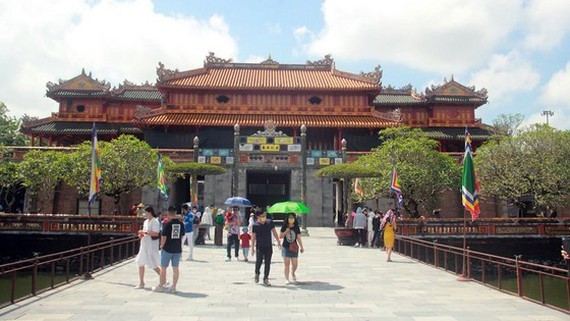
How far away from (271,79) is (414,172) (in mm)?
20901

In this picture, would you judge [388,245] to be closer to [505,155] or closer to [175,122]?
[505,155]

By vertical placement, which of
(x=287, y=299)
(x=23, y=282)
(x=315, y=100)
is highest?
(x=315, y=100)

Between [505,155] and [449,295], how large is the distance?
1974 centimetres

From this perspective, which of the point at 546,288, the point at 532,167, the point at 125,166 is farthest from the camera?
the point at 125,166

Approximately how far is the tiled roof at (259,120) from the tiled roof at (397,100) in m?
7.89

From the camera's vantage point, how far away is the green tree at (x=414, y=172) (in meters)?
27.7

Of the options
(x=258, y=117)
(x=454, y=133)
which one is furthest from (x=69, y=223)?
(x=454, y=133)

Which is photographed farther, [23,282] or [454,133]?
[454,133]

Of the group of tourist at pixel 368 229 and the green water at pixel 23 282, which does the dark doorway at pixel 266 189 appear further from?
the green water at pixel 23 282

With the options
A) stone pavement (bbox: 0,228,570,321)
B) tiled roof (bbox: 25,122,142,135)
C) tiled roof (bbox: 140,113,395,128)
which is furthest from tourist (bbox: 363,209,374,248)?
tiled roof (bbox: 25,122,142,135)

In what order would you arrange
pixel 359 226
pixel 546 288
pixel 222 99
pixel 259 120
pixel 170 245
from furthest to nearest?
pixel 222 99, pixel 259 120, pixel 359 226, pixel 546 288, pixel 170 245

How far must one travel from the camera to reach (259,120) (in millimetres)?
40562

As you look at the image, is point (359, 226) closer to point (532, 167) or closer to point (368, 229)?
point (368, 229)

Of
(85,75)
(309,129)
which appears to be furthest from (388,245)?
(85,75)
